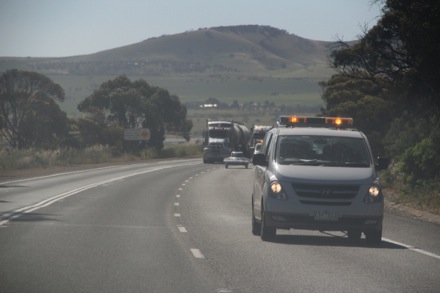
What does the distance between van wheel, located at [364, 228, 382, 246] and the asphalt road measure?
123 mm

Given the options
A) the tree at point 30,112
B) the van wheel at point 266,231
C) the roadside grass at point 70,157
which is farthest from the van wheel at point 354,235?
the tree at point 30,112

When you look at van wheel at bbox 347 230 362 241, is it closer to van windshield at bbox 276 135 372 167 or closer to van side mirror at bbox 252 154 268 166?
van windshield at bbox 276 135 372 167

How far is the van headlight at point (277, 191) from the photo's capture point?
57.3 feet

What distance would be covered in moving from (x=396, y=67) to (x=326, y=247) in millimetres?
21459

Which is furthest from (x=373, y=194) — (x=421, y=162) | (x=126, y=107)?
(x=126, y=107)

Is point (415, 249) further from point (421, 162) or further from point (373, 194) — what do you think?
point (421, 162)

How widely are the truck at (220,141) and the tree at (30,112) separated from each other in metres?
12.0

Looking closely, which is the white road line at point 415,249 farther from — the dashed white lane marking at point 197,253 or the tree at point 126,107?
the tree at point 126,107

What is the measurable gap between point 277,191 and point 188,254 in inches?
96.9

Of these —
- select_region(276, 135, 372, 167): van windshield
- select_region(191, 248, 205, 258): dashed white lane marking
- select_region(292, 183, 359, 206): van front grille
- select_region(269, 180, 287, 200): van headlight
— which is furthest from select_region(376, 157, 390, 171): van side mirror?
select_region(191, 248, 205, 258): dashed white lane marking

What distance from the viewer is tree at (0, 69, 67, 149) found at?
7881 cm

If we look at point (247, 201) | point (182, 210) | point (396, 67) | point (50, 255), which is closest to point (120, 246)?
point (50, 255)

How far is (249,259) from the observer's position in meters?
15.1

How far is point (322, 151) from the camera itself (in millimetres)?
18516
